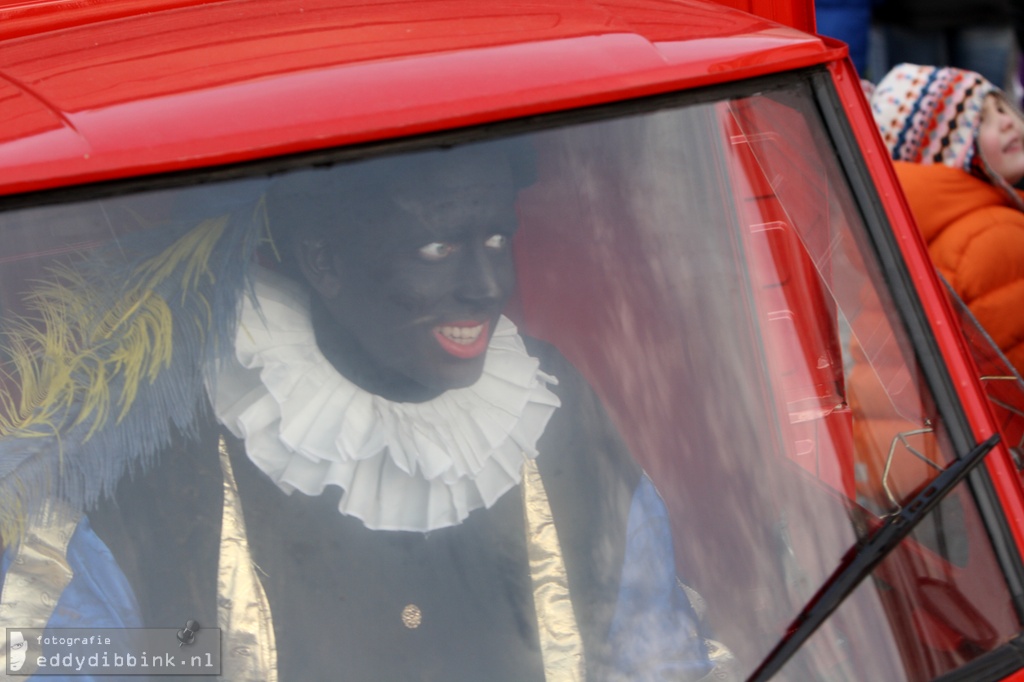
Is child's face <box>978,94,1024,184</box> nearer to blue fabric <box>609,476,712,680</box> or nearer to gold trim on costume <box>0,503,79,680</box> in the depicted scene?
blue fabric <box>609,476,712,680</box>

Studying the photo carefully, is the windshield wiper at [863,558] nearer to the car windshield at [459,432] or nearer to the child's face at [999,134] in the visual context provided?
the car windshield at [459,432]

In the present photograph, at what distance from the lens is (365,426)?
4.24ft

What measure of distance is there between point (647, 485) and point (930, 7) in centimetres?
409

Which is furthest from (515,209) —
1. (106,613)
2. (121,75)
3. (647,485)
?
(106,613)

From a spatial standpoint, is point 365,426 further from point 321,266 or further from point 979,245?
point 979,245

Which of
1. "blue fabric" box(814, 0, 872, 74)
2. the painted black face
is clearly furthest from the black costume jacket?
"blue fabric" box(814, 0, 872, 74)

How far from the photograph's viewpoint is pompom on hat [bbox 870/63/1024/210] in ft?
9.46

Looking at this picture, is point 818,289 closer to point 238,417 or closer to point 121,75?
point 238,417

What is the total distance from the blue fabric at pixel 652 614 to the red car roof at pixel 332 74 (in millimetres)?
512

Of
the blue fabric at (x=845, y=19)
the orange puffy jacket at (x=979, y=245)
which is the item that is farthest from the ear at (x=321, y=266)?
the blue fabric at (x=845, y=19)

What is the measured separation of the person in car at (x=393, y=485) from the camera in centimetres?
120

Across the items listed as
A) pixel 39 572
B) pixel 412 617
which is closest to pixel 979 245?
pixel 412 617

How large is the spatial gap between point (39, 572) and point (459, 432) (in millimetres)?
502

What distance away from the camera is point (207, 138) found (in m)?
1.24
